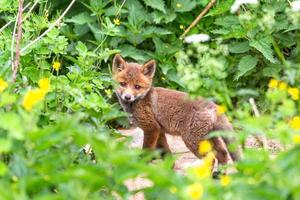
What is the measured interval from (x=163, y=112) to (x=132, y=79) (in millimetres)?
549

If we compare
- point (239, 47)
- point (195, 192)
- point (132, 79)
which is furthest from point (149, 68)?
point (195, 192)

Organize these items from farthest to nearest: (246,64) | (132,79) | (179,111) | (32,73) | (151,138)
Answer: (246,64)
(132,79)
(151,138)
(179,111)
(32,73)

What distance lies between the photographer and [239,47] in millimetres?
8883

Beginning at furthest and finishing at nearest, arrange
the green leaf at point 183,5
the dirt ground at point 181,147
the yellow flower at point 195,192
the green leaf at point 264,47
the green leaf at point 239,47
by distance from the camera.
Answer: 1. the green leaf at point 183,5
2. the green leaf at point 239,47
3. the green leaf at point 264,47
4. the dirt ground at point 181,147
5. the yellow flower at point 195,192

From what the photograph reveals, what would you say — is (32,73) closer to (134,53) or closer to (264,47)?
(134,53)

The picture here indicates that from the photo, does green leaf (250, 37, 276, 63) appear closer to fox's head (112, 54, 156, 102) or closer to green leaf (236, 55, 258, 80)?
green leaf (236, 55, 258, 80)

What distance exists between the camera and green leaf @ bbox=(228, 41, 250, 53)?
8.84 metres

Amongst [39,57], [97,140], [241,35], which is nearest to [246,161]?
[97,140]

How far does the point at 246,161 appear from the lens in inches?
151

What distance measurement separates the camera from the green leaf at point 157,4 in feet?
29.7

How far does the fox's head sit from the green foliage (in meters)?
0.34

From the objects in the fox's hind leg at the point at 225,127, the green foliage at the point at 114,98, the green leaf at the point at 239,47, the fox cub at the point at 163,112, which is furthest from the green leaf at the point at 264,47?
the fox's hind leg at the point at 225,127

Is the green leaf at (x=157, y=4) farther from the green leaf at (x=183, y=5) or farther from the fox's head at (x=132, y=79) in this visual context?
the fox's head at (x=132, y=79)

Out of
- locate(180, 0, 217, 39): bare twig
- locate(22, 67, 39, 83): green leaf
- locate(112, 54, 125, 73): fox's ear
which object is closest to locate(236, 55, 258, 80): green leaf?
locate(180, 0, 217, 39): bare twig
